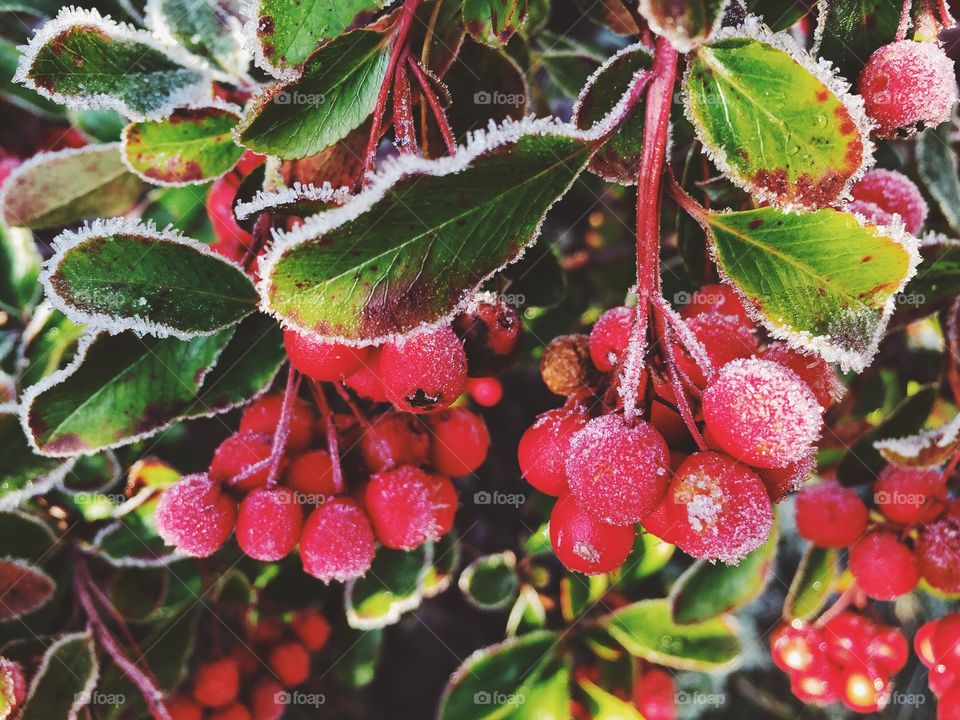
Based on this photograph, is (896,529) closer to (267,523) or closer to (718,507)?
(718,507)

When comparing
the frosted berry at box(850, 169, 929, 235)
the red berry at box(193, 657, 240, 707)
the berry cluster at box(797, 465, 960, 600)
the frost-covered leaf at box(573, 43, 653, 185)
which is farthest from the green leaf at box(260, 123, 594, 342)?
the red berry at box(193, 657, 240, 707)

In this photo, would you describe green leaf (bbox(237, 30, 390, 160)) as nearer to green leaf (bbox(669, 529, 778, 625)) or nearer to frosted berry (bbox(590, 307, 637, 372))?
frosted berry (bbox(590, 307, 637, 372))

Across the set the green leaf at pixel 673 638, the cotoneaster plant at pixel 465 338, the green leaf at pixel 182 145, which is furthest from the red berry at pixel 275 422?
the green leaf at pixel 673 638

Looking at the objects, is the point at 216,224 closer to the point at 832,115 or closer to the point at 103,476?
the point at 103,476

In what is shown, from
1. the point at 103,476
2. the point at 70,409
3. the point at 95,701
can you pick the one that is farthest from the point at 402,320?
the point at 95,701

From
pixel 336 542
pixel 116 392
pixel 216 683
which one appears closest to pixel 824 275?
pixel 336 542

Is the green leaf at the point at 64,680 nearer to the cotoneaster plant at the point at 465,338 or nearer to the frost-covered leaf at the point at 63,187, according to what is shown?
the cotoneaster plant at the point at 465,338
